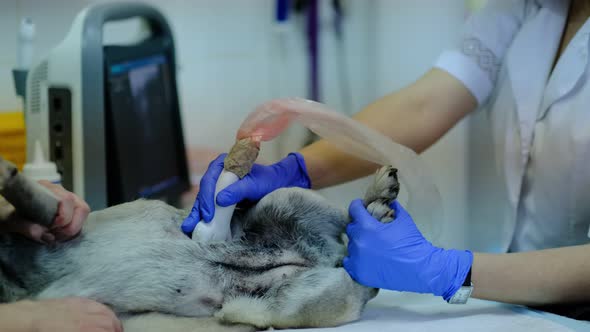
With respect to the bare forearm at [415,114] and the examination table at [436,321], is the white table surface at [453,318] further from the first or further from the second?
the bare forearm at [415,114]

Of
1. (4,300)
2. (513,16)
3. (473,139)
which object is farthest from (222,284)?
(473,139)

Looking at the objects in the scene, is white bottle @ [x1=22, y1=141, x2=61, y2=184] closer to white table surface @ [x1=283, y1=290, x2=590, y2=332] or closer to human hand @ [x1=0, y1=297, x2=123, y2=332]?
human hand @ [x1=0, y1=297, x2=123, y2=332]

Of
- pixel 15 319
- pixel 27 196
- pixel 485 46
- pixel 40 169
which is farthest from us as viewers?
pixel 485 46

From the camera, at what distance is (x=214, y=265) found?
109 cm

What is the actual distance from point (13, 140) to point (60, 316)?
2.94ft

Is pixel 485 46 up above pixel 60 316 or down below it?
above

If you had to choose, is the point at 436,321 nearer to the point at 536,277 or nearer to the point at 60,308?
the point at 536,277

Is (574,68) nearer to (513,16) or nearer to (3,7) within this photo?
(513,16)

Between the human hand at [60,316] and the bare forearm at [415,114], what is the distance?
2.16 feet

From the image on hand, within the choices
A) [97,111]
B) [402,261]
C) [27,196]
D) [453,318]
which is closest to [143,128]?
[97,111]

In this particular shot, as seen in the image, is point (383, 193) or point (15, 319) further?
point (383, 193)

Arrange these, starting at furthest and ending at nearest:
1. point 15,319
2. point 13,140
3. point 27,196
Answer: point 13,140 → point 27,196 → point 15,319

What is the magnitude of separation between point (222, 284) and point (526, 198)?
2.57ft

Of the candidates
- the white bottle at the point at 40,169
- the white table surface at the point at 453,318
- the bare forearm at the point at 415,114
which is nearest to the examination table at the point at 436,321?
the white table surface at the point at 453,318
